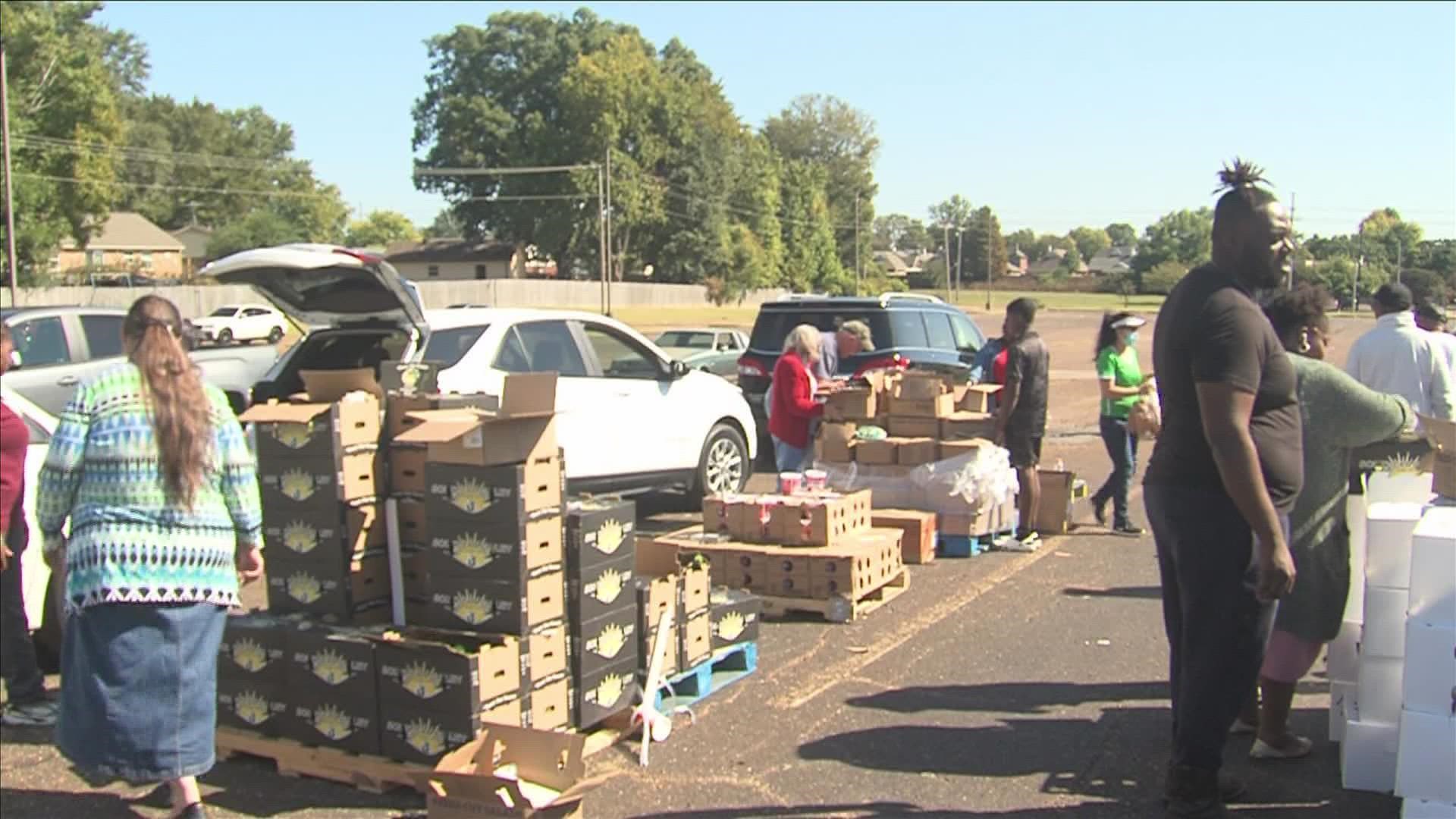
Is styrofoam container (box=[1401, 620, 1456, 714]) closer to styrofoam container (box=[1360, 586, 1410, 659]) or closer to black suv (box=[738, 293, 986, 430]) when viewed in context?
styrofoam container (box=[1360, 586, 1410, 659])

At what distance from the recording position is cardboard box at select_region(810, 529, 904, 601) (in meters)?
7.67

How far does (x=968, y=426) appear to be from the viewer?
32.2 ft

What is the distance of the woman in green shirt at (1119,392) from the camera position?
9.91 m

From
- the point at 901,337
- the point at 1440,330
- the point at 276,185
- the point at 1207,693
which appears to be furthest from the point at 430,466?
the point at 276,185

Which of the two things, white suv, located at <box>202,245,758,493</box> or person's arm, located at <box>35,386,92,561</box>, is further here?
white suv, located at <box>202,245,758,493</box>

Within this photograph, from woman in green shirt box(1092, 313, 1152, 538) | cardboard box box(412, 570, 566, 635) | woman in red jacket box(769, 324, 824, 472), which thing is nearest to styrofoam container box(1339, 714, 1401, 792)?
cardboard box box(412, 570, 566, 635)

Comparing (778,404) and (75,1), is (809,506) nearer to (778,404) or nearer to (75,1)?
(778,404)

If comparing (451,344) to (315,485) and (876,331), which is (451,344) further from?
(876,331)

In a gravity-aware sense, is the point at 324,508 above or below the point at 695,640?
above

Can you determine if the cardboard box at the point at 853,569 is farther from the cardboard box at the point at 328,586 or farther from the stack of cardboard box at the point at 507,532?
the cardboard box at the point at 328,586

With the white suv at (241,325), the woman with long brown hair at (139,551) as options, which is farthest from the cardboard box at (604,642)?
the white suv at (241,325)

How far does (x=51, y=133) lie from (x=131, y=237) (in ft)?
164

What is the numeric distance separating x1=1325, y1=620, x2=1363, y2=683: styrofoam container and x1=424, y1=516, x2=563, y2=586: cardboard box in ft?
10.7

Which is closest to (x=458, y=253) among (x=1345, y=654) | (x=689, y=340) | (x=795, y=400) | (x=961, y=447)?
(x=689, y=340)
